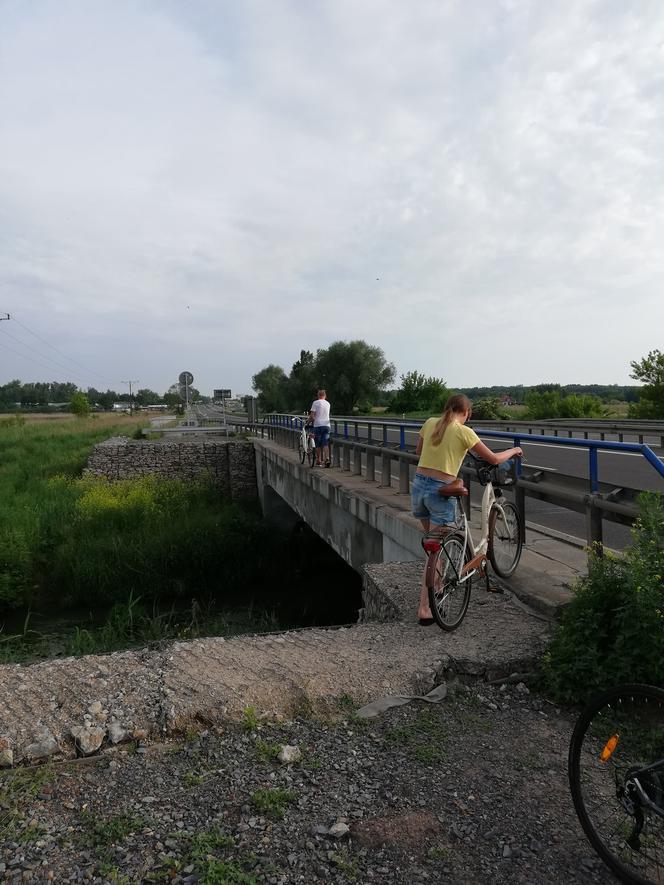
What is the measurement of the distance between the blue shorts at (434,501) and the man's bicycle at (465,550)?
0.25 ft

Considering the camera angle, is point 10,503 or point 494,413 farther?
point 494,413

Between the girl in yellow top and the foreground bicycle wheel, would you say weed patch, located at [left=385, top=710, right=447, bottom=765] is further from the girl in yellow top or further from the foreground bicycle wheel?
the girl in yellow top

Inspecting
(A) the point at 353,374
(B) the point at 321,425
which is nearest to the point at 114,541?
(B) the point at 321,425

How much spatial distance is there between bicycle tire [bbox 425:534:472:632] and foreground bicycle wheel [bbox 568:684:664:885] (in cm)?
209

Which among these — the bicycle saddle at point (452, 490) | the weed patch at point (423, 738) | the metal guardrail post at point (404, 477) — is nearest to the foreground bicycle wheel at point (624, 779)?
the weed patch at point (423, 738)

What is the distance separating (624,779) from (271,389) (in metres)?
105

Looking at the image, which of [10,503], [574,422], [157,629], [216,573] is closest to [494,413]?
[574,422]

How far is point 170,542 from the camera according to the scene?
18906mm

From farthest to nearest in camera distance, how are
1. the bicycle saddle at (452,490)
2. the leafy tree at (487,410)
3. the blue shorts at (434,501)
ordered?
the leafy tree at (487,410) → the blue shorts at (434,501) → the bicycle saddle at (452,490)

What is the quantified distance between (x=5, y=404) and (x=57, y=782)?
15879 cm

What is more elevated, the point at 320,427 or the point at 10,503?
the point at 320,427

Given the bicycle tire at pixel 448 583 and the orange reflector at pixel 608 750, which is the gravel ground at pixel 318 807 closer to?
the orange reflector at pixel 608 750

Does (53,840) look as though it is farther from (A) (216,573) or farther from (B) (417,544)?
(A) (216,573)

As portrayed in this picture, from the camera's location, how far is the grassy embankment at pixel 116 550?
631 inches
